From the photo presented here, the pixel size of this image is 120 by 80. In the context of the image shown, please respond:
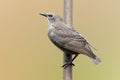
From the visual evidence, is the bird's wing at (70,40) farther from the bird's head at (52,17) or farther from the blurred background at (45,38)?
the blurred background at (45,38)

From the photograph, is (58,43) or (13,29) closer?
(58,43)

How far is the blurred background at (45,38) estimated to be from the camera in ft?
9.42

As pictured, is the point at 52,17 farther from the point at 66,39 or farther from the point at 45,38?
the point at 45,38

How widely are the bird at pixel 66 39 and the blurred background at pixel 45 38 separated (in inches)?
18.5

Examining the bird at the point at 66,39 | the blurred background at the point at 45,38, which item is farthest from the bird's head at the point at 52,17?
the blurred background at the point at 45,38

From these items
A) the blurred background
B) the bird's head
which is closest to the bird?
the bird's head

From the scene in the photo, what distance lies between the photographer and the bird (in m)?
2.29

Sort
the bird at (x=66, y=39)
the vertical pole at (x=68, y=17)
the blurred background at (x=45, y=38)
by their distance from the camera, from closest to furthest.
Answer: the vertical pole at (x=68, y=17) < the bird at (x=66, y=39) < the blurred background at (x=45, y=38)

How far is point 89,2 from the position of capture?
2967 mm

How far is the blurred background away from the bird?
1.54 feet

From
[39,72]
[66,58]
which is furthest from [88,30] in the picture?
[66,58]

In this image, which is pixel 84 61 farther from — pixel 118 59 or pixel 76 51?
pixel 76 51

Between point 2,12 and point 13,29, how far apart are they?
13 cm

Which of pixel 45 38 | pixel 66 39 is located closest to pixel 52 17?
pixel 66 39
